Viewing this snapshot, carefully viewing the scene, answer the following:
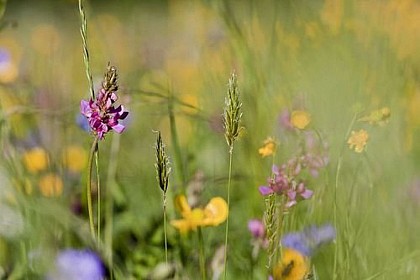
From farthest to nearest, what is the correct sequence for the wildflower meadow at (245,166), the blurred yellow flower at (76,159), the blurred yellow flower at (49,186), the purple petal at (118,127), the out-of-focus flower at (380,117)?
the blurred yellow flower at (76,159), the blurred yellow flower at (49,186), the out-of-focus flower at (380,117), the wildflower meadow at (245,166), the purple petal at (118,127)

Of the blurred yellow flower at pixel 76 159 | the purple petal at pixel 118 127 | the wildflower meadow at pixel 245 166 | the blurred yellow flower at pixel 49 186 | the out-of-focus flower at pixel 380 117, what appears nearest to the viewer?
the purple petal at pixel 118 127

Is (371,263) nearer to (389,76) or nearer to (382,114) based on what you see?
(382,114)

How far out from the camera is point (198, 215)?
1.07 meters

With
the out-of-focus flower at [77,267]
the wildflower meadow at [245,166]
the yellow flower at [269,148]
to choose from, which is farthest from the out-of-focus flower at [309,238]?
the out-of-focus flower at [77,267]

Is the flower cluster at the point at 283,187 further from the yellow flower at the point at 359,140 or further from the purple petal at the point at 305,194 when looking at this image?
the yellow flower at the point at 359,140

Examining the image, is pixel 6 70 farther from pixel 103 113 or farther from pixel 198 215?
pixel 103 113

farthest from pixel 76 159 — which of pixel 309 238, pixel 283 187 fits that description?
pixel 283 187

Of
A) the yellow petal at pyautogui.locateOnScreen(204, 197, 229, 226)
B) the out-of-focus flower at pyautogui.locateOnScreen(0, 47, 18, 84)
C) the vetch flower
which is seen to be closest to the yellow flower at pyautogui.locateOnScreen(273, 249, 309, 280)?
A: the yellow petal at pyautogui.locateOnScreen(204, 197, 229, 226)

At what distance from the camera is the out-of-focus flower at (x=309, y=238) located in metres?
1.02

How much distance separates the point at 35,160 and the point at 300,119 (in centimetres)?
42

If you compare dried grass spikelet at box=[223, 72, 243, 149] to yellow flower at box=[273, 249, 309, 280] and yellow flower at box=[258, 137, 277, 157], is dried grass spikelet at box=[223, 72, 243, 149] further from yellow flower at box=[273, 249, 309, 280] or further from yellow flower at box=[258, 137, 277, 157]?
yellow flower at box=[258, 137, 277, 157]

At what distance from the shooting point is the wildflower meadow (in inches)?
36.5

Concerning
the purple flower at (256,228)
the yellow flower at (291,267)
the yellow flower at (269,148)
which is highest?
the yellow flower at (269,148)

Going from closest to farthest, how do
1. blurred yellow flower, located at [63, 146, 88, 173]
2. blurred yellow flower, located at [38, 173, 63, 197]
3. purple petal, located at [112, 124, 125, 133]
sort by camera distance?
purple petal, located at [112, 124, 125, 133] → blurred yellow flower, located at [38, 173, 63, 197] → blurred yellow flower, located at [63, 146, 88, 173]
